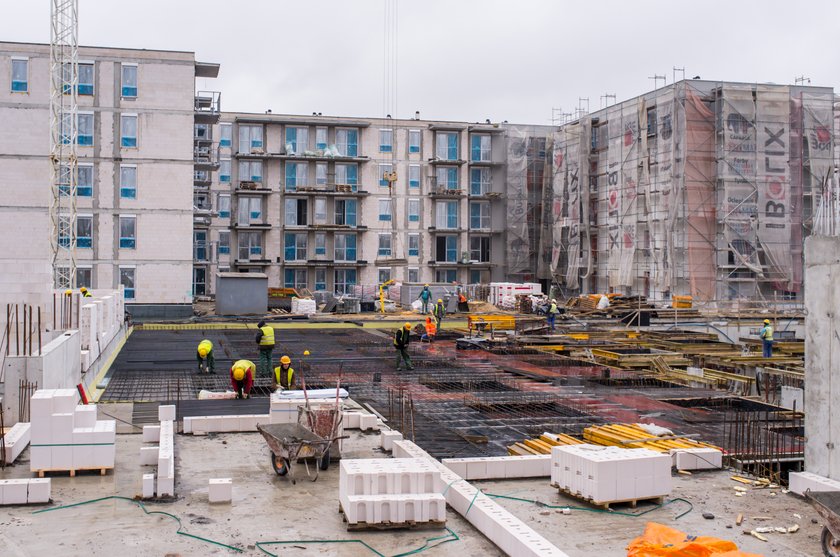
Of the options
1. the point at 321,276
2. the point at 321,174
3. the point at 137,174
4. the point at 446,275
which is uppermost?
the point at 321,174

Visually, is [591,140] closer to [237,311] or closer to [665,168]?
[665,168]

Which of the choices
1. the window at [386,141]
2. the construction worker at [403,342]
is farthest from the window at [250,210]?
the construction worker at [403,342]

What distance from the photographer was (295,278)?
6006 centimetres

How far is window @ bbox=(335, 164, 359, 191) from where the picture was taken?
198ft

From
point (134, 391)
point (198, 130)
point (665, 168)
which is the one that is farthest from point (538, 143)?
point (134, 391)

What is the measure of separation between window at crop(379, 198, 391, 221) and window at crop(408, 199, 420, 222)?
153 centimetres

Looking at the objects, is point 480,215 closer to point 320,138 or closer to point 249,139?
point 320,138

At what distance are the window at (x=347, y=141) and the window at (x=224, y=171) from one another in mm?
7858

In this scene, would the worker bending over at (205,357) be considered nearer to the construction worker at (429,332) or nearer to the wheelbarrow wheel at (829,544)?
the construction worker at (429,332)

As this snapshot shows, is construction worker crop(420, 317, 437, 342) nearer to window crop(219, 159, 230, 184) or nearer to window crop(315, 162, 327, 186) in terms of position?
window crop(315, 162, 327, 186)

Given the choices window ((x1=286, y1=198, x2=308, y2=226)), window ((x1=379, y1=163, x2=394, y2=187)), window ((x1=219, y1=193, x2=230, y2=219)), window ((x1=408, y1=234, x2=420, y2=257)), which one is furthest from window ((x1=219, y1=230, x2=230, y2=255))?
window ((x1=408, y1=234, x2=420, y2=257))

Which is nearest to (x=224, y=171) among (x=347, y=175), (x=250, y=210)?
(x=250, y=210)

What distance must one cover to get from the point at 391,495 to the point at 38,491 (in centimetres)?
427

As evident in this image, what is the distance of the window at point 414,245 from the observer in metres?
61.2
